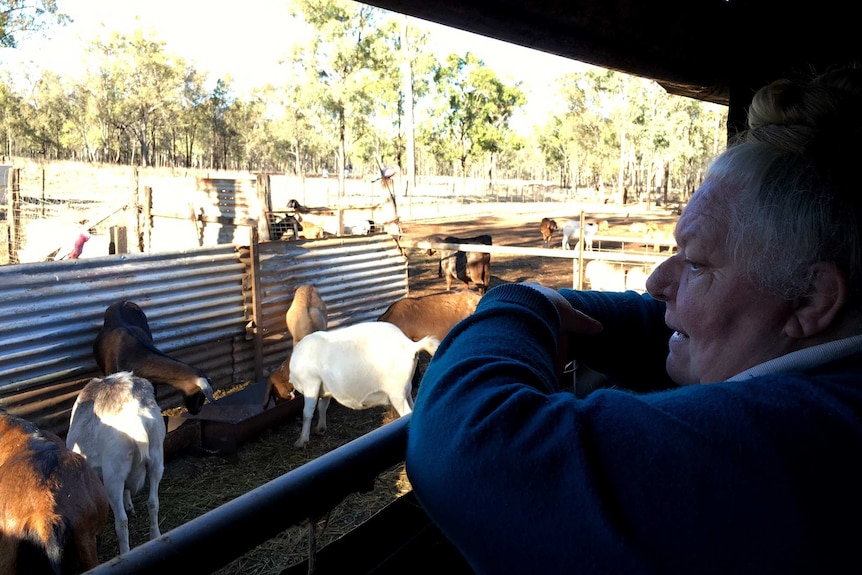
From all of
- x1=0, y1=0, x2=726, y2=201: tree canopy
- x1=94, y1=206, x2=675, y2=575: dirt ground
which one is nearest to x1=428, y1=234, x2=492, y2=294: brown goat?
x1=94, y1=206, x2=675, y2=575: dirt ground

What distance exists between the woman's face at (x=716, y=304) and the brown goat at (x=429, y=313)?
22.1 ft

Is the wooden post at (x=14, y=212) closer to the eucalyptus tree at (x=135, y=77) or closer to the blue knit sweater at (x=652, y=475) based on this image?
the blue knit sweater at (x=652, y=475)

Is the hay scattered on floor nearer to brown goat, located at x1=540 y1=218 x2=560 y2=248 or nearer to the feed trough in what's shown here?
the feed trough

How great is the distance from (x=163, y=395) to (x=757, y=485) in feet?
24.0

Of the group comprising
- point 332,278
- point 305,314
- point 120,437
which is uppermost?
point 332,278

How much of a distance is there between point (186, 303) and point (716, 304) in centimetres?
745

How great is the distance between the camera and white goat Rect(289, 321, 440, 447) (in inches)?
248

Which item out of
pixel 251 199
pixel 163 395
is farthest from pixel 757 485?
pixel 251 199

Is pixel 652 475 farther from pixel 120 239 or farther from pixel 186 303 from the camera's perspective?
pixel 120 239

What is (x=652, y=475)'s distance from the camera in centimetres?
68

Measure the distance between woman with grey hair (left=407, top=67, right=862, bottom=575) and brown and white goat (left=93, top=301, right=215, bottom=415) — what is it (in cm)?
578

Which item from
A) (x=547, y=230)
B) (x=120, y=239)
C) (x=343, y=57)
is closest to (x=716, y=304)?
(x=120, y=239)

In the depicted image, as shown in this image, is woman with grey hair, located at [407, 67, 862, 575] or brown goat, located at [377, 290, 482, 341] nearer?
woman with grey hair, located at [407, 67, 862, 575]

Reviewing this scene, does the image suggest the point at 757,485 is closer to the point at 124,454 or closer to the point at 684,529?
the point at 684,529
